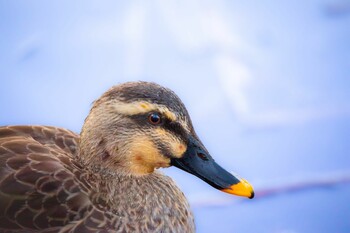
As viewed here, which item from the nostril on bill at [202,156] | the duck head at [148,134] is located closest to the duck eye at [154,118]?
the duck head at [148,134]

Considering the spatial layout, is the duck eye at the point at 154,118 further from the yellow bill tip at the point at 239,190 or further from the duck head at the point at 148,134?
the yellow bill tip at the point at 239,190

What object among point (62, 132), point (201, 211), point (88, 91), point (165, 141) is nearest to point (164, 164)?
point (165, 141)

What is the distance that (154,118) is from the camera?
4.48 feet

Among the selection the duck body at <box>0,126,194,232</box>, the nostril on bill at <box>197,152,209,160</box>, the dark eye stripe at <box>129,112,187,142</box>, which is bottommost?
the duck body at <box>0,126,194,232</box>

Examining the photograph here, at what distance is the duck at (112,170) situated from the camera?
1.37m

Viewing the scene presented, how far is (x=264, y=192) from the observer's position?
85.0 inches

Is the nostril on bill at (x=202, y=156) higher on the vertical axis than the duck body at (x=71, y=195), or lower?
higher

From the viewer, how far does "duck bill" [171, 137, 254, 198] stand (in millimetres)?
1393

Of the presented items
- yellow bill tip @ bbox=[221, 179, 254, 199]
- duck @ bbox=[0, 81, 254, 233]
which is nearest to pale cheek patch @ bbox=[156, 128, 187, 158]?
duck @ bbox=[0, 81, 254, 233]

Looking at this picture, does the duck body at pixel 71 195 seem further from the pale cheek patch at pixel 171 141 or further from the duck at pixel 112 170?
the pale cheek patch at pixel 171 141

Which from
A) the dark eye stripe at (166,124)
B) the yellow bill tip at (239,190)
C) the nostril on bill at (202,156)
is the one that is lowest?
the yellow bill tip at (239,190)

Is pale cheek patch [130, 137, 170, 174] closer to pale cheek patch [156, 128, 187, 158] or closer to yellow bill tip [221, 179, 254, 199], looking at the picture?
pale cheek patch [156, 128, 187, 158]

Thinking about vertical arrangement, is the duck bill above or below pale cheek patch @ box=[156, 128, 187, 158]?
below

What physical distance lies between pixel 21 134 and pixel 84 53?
3.19 feet
